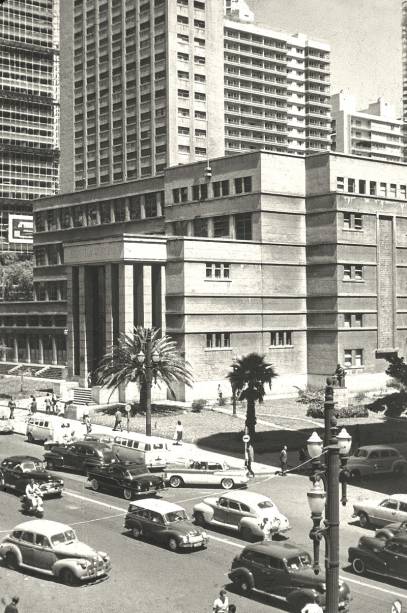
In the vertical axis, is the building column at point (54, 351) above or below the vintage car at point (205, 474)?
above

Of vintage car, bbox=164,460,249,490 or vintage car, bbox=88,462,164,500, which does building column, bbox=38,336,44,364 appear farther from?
vintage car, bbox=88,462,164,500

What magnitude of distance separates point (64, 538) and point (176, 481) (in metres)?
13.9

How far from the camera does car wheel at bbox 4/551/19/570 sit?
1096 inches

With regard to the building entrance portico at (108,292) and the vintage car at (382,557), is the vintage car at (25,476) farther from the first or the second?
the building entrance portico at (108,292)

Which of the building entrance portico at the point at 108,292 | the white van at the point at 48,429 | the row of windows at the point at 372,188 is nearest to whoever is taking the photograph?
the white van at the point at 48,429

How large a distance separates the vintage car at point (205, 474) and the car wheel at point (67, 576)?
576 inches

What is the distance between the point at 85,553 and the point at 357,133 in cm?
15513

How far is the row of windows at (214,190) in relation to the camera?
7181 cm

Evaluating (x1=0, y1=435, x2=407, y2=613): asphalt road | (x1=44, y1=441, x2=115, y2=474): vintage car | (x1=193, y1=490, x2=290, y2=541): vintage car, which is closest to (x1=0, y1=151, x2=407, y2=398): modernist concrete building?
(x1=44, y1=441, x2=115, y2=474): vintage car

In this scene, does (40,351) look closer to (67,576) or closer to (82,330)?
(82,330)

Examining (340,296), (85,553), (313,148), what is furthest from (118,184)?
(313,148)

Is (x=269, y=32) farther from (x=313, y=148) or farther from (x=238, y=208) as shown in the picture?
(x=238, y=208)

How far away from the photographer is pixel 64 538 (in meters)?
27.5

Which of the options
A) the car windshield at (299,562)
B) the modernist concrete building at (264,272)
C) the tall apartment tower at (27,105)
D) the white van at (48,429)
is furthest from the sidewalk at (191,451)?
the tall apartment tower at (27,105)
